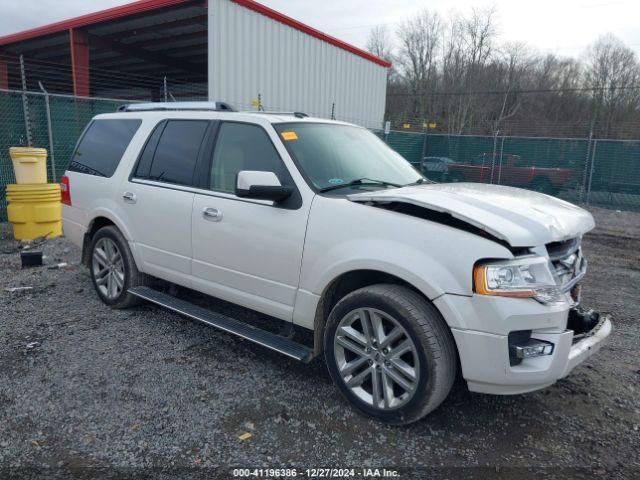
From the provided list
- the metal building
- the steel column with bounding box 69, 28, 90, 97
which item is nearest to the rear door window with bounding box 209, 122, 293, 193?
the metal building

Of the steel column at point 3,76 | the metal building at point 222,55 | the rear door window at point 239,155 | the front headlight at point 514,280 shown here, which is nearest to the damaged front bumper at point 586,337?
the front headlight at point 514,280

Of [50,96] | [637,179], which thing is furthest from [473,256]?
[637,179]

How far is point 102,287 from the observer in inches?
206

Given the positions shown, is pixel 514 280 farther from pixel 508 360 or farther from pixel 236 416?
pixel 236 416

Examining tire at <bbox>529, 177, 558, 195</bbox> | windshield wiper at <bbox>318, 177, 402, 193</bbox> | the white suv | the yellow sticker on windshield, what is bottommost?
tire at <bbox>529, 177, 558, 195</bbox>

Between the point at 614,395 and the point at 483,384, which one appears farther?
the point at 614,395

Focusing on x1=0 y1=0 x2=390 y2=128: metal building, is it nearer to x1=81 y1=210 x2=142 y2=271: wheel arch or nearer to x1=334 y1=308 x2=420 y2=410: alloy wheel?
x1=81 y1=210 x2=142 y2=271: wheel arch

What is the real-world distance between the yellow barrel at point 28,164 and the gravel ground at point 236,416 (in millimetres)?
4325

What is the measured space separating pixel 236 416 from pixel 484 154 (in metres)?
16.1

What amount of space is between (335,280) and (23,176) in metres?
7.03

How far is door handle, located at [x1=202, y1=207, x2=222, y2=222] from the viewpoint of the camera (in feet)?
12.8

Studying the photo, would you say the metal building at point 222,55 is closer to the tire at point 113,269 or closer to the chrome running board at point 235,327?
the tire at point 113,269

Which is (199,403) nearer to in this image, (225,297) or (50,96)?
(225,297)

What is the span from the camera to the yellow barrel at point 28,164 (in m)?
8.01
